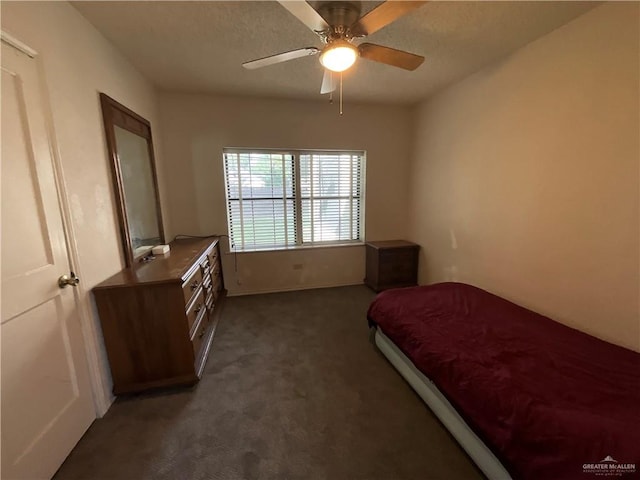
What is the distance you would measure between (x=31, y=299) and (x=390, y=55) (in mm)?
2436

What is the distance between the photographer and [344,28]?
5.23 feet

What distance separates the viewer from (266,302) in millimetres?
3469

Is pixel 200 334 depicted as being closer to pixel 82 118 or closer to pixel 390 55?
pixel 82 118

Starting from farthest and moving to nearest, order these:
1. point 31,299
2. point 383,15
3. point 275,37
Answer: point 275,37, point 383,15, point 31,299

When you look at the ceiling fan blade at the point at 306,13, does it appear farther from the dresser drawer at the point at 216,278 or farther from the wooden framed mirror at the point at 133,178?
the dresser drawer at the point at 216,278

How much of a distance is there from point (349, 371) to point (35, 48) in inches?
109

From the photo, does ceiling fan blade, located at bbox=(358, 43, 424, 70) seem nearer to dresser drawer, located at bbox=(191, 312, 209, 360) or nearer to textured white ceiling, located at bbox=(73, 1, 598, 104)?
textured white ceiling, located at bbox=(73, 1, 598, 104)

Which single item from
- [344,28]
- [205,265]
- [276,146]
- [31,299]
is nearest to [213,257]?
[205,265]

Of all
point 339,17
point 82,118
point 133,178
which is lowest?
point 133,178

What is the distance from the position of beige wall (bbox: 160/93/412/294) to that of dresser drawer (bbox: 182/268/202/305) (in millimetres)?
1233

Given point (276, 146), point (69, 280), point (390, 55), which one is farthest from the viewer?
point (276, 146)

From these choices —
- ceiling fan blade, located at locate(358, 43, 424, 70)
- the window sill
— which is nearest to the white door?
ceiling fan blade, located at locate(358, 43, 424, 70)

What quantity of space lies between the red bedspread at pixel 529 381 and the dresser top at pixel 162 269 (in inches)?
66.2

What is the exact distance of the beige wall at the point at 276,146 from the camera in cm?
325
